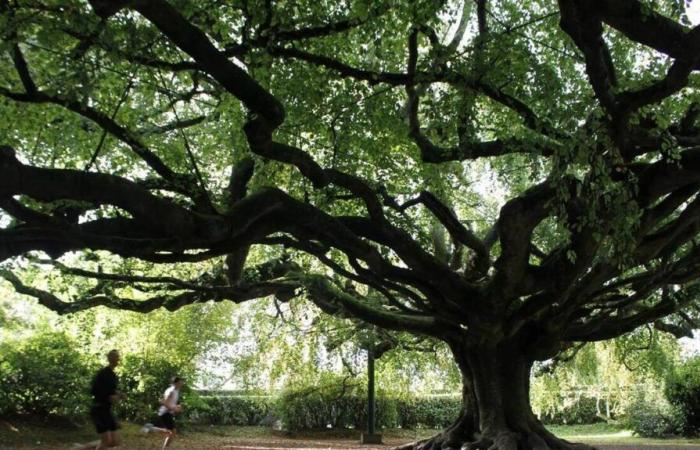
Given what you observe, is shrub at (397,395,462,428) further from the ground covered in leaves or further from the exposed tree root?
the exposed tree root

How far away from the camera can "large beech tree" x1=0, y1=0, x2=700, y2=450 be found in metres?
5.50

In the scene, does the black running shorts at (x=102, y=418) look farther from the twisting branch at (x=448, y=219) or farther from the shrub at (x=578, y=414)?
the shrub at (x=578, y=414)

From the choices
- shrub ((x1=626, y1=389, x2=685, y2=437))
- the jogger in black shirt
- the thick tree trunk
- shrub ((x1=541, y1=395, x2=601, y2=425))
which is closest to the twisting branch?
the thick tree trunk

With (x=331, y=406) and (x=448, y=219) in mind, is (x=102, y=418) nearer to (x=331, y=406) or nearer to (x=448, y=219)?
(x=448, y=219)

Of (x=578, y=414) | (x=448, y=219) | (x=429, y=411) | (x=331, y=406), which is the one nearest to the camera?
(x=448, y=219)

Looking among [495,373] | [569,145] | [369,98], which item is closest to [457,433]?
[495,373]

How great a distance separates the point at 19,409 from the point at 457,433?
934 centimetres

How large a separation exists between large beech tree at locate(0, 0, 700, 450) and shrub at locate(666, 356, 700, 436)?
894 centimetres

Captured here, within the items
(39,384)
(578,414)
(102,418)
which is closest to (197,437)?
(39,384)

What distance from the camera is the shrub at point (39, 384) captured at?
13617mm

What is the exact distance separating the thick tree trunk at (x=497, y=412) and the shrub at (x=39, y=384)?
7633 mm

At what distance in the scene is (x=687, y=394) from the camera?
1872 centimetres

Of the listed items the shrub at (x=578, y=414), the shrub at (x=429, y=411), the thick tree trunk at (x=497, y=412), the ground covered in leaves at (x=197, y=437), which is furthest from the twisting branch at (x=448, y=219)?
the shrub at (x=578, y=414)

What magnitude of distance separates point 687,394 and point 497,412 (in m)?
11.0
